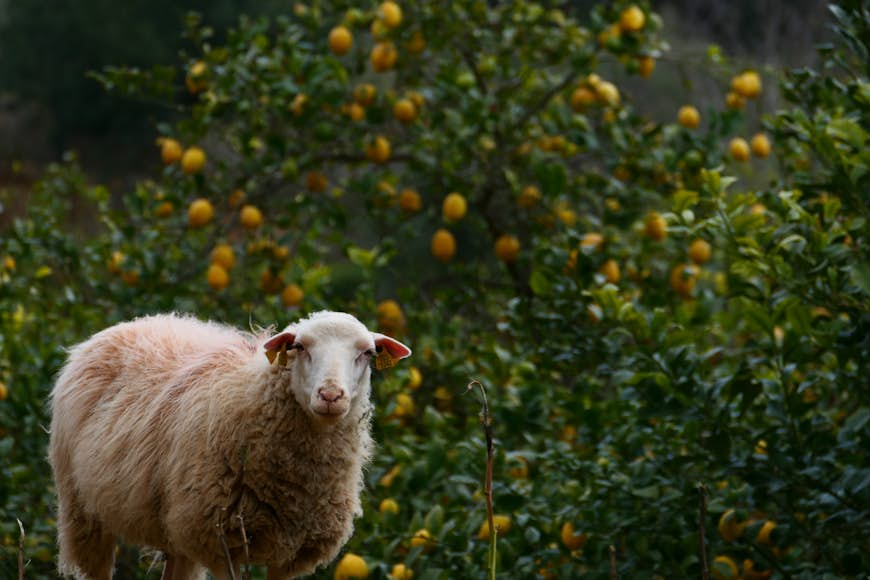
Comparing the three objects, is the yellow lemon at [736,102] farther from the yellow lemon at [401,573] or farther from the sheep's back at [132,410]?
the sheep's back at [132,410]

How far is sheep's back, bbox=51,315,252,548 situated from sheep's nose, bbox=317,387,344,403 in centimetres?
49

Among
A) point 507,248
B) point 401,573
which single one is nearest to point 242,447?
point 401,573

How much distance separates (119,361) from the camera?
11.4ft

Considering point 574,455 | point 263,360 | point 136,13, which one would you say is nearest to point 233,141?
point 574,455

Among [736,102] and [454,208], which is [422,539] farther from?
[736,102]

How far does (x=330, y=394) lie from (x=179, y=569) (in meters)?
1.13

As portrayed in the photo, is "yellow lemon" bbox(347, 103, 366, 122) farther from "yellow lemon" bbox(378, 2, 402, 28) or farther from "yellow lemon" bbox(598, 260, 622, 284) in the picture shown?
"yellow lemon" bbox(598, 260, 622, 284)

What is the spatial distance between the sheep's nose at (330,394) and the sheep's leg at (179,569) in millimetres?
1061

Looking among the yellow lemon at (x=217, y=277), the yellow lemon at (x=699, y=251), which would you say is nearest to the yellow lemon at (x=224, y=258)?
the yellow lemon at (x=217, y=277)

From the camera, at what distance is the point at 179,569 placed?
11.5ft

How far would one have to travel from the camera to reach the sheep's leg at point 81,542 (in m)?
3.44

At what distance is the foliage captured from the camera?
382cm

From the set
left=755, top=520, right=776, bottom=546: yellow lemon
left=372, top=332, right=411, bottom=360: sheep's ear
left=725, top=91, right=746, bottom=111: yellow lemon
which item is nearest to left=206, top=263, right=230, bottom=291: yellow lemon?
left=372, top=332, right=411, bottom=360: sheep's ear

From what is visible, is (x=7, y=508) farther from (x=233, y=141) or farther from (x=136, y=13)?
(x=136, y=13)
